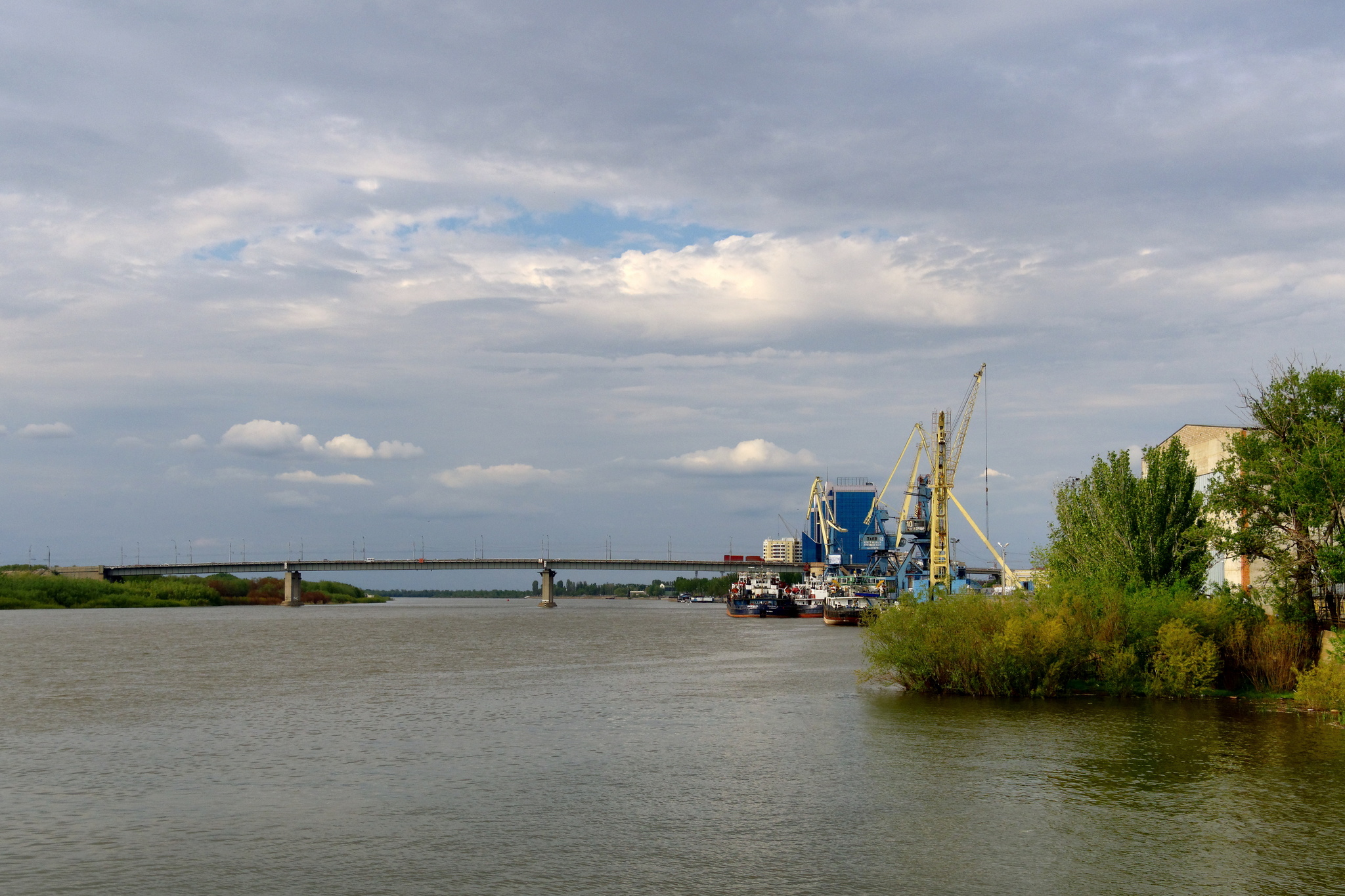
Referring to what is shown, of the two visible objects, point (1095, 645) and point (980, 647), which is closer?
point (1095, 645)

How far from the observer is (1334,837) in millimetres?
25438

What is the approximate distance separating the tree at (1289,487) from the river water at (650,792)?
283 inches

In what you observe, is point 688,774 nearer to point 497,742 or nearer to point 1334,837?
point 497,742

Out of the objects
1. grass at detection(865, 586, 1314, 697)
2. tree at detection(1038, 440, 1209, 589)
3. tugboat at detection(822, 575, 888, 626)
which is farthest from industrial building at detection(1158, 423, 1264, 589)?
tugboat at detection(822, 575, 888, 626)

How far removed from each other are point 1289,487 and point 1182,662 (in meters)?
9.49

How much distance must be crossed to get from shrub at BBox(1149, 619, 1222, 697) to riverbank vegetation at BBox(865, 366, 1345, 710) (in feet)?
0.22

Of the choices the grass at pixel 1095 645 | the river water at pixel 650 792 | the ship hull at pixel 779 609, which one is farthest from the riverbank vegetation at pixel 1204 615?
the ship hull at pixel 779 609

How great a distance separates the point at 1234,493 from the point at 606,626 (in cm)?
10877

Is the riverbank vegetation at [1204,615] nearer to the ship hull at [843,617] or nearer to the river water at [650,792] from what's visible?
the river water at [650,792]

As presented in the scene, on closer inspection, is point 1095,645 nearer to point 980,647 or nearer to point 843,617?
point 980,647

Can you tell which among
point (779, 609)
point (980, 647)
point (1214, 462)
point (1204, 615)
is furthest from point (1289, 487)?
point (779, 609)

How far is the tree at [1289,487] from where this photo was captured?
1805 inches

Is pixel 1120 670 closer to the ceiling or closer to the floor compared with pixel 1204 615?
closer to the floor

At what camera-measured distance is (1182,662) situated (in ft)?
162
